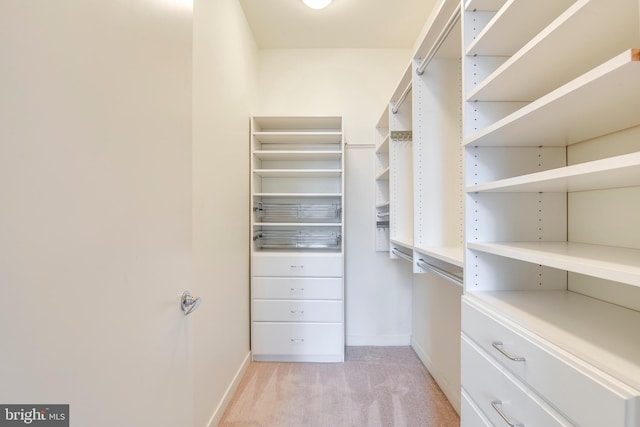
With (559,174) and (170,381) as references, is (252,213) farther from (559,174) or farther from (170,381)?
(559,174)

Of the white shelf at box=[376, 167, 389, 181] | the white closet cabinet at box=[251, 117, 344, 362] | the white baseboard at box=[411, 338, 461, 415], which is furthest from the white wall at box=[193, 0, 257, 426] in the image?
the white baseboard at box=[411, 338, 461, 415]

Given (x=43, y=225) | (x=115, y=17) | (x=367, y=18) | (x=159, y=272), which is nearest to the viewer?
(x=43, y=225)

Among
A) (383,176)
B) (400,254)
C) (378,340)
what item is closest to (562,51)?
(400,254)

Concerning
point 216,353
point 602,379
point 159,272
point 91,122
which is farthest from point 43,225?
point 216,353

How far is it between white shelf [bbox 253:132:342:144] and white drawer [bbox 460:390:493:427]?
1.97 metres

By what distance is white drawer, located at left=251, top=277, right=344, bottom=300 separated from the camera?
7.74 feet

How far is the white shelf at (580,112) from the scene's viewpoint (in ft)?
1.86

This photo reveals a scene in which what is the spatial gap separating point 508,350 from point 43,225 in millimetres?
1084

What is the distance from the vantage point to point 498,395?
840mm

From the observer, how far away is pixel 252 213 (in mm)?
2420

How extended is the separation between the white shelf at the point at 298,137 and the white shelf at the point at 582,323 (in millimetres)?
1820

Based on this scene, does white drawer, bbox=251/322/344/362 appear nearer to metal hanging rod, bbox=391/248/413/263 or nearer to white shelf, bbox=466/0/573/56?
metal hanging rod, bbox=391/248/413/263

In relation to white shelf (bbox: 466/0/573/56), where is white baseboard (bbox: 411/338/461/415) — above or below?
below

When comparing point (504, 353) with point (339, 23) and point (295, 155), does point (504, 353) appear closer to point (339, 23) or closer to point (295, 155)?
point (295, 155)
